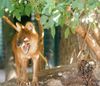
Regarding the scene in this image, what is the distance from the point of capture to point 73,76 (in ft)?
13.1

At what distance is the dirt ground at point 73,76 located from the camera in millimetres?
3789

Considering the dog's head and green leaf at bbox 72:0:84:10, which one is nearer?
green leaf at bbox 72:0:84:10

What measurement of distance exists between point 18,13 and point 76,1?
0.67 m

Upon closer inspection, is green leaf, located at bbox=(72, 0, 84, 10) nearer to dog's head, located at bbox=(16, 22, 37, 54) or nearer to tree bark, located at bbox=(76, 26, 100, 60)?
dog's head, located at bbox=(16, 22, 37, 54)

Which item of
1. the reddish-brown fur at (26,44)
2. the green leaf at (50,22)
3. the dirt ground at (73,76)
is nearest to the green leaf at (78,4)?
the green leaf at (50,22)

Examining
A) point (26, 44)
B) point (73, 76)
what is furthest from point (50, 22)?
point (73, 76)

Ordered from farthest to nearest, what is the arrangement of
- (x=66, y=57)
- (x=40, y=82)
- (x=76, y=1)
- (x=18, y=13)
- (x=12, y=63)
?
1. (x=66, y=57)
2. (x=12, y=63)
3. (x=40, y=82)
4. (x=18, y=13)
5. (x=76, y=1)

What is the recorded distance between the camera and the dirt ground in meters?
3.79

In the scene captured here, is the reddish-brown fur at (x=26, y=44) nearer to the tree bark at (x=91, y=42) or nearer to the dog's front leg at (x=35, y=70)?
the dog's front leg at (x=35, y=70)

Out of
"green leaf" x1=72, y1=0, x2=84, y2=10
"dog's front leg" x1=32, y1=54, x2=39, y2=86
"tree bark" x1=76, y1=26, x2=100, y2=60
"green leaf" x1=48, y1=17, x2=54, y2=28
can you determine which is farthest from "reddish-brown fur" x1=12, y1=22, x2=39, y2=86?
"green leaf" x1=72, y1=0, x2=84, y2=10

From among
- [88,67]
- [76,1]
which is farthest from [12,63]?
[76,1]

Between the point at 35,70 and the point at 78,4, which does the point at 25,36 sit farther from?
the point at 78,4

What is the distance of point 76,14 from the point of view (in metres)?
2.51

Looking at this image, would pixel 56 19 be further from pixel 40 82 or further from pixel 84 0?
pixel 40 82
